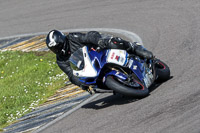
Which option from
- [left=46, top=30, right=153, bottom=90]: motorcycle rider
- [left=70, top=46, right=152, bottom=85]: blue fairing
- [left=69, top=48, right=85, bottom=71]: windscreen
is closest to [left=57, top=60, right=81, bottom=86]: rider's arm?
[left=46, top=30, right=153, bottom=90]: motorcycle rider

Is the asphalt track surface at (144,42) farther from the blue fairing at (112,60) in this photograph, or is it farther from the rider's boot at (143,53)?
the rider's boot at (143,53)

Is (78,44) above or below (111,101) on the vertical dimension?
above

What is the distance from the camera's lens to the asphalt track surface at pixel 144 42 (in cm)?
704

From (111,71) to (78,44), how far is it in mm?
969

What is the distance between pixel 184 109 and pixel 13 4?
12672 mm

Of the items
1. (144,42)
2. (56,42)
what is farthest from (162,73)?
(144,42)

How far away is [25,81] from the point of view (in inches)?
451

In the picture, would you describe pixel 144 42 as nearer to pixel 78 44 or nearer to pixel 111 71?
pixel 78 44

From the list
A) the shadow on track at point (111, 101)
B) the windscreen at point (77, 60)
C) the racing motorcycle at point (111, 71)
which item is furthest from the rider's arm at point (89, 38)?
the shadow on track at point (111, 101)

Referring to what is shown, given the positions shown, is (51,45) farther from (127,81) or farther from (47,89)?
(47,89)

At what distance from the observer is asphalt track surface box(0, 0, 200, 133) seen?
7.04 meters

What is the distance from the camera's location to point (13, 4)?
715 inches

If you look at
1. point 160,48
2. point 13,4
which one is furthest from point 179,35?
point 13,4

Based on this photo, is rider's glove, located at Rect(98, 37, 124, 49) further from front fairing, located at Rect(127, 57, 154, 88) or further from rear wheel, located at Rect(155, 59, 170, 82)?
rear wheel, located at Rect(155, 59, 170, 82)
